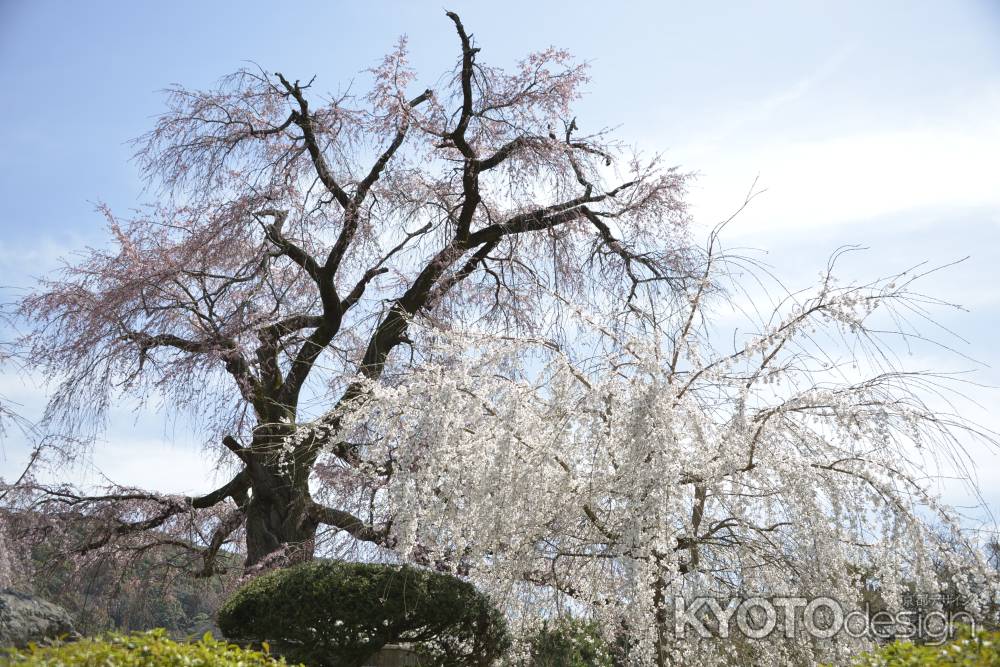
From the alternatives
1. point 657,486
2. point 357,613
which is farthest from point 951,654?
point 357,613

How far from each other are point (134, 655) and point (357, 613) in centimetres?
254

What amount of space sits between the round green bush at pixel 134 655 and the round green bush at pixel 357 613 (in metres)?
2.09

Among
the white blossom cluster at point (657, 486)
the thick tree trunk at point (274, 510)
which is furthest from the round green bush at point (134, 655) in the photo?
the thick tree trunk at point (274, 510)

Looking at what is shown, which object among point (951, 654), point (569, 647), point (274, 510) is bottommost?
point (951, 654)

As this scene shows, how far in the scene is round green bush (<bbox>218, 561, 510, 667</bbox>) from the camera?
551 centimetres

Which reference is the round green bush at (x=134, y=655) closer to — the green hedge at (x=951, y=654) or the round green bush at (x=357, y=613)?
the round green bush at (x=357, y=613)

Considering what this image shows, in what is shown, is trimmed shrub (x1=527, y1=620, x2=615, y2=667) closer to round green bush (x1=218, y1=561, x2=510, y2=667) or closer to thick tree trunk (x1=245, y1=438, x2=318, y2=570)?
round green bush (x1=218, y1=561, x2=510, y2=667)

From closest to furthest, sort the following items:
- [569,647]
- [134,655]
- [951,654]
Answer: [951,654] < [134,655] < [569,647]

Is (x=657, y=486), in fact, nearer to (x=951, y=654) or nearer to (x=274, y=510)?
(x=951, y=654)

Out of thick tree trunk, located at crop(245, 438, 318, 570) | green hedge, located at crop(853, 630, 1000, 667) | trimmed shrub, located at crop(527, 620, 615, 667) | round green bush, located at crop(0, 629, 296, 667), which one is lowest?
round green bush, located at crop(0, 629, 296, 667)

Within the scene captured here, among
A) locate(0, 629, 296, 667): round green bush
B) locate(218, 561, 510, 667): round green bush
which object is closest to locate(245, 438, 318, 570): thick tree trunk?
locate(218, 561, 510, 667): round green bush

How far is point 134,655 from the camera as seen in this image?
10.1 ft

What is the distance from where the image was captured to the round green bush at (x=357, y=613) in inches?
217

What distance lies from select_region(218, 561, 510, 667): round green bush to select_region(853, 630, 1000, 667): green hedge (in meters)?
2.99
